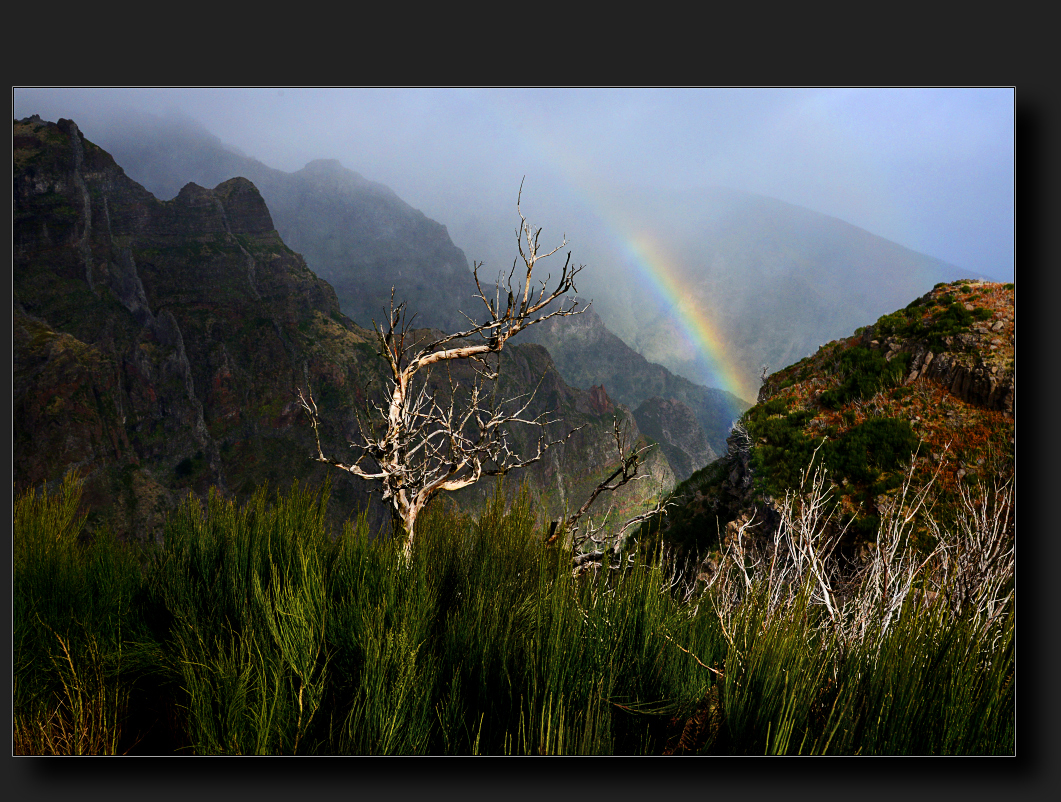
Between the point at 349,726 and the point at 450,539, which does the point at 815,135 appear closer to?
the point at 450,539

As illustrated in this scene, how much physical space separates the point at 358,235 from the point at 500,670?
33433mm

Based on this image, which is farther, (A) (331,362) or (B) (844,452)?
(A) (331,362)

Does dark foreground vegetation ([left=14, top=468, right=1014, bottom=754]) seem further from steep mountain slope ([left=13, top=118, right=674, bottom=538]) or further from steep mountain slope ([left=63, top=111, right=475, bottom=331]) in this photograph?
steep mountain slope ([left=13, top=118, right=674, bottom=538])

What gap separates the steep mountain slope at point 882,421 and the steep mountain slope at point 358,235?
29.1 ft

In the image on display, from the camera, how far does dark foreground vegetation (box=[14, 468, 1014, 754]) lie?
5.11 ft

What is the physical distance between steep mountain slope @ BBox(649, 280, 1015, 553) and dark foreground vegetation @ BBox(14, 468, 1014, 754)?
9.62 ft

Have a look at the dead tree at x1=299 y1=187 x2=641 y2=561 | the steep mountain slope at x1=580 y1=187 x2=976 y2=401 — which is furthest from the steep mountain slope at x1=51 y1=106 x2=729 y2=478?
the dead tree at x1=299 y1=187 x2=641 y2=561

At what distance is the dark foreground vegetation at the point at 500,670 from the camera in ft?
5.11

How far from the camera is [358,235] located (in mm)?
31859

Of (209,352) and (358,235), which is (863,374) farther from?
(209,352)

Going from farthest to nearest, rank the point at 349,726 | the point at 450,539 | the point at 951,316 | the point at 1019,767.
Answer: the point at 951,316, the point at 450,539, the point at 1019,767, the point at 349,726

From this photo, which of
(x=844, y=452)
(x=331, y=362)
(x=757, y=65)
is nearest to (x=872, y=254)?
(x=844, y=452)

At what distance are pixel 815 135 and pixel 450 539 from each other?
311 cm

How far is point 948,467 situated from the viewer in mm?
5023
